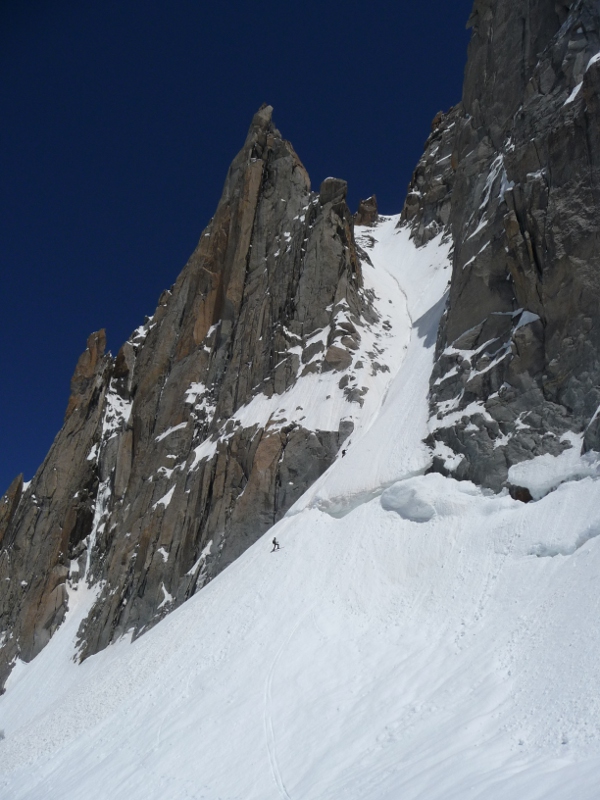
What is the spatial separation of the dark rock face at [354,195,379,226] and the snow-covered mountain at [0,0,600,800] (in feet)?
111

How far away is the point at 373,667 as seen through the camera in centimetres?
1507

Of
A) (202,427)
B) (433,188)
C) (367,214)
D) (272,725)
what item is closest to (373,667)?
(272,725)

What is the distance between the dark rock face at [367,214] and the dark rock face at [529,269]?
48577 mm

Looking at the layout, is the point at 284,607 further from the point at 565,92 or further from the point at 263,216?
the point at 263,216

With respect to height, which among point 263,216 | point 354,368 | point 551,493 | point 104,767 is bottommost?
point 104,767

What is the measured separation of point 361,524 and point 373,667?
6.73 metres

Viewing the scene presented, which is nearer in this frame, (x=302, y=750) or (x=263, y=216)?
(x=302, y=750)

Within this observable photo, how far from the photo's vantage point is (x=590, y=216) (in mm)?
19500

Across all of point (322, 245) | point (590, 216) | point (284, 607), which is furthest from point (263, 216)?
point (284, 607)

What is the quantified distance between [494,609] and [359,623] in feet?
14.1

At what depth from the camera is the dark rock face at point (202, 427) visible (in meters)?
30.2

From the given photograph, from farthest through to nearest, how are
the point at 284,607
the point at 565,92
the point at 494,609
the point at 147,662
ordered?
1. the point at 565,92
2. the point at 147,662
3. the point at 284,607
4. the point at 494,609

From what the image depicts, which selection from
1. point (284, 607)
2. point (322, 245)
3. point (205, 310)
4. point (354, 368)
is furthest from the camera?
point (205, 310)

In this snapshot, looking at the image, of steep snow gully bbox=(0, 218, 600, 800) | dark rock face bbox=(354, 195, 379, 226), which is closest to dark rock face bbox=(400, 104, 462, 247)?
dark rock face bbox=(354, 195, 379, 226)
